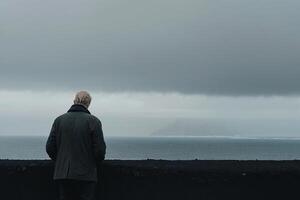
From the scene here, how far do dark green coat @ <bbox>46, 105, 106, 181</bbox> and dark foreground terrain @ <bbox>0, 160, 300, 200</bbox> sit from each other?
0.70 metres

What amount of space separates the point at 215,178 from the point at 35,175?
2.16 metres

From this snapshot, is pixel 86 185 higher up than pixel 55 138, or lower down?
lower down

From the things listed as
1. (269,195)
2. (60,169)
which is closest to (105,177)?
(60,169)

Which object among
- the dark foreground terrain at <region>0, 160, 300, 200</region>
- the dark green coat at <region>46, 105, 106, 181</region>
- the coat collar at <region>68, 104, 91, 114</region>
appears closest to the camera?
the dark green coat at <region>46, 105, 106, 181</region>

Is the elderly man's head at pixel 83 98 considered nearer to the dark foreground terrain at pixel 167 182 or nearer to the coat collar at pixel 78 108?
the coat collar at pixel 78 108

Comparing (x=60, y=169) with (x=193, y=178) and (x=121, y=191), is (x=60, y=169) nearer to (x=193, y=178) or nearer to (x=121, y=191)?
(x=121, y=191)

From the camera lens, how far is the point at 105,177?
743 centimetres

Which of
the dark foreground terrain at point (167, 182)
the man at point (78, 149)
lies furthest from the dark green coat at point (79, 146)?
the dark foreground terrain at point (167, 182)

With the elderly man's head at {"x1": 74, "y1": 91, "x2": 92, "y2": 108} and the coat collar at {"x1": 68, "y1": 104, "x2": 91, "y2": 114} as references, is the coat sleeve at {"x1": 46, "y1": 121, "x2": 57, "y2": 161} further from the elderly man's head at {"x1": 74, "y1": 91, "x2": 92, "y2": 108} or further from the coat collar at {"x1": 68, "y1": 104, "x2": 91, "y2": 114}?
the elderly man's head at {"x1": 74, "y1": 91, "x2": 92, "y2": 108}

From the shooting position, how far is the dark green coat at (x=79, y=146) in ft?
21.9

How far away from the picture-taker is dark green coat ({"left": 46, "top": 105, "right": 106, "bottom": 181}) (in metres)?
6.66

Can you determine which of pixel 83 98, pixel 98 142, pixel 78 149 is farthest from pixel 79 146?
pixel 83 98

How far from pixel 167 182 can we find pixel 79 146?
129 cm

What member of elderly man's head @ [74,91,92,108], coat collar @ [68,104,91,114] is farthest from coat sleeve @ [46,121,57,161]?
elderly man's head @ [74,91,92,108]
